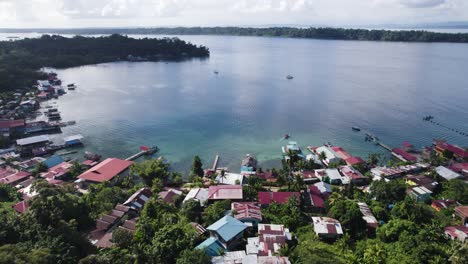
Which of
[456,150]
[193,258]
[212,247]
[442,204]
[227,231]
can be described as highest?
[193,258]

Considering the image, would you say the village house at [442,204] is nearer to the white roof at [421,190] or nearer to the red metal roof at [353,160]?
the white roof at [421,190]

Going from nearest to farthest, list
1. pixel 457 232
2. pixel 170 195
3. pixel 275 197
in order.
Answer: pixel 457 232 → pixel 275 197 → pixel 170 195

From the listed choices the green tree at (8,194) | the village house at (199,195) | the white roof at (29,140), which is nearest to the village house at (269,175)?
the village house at (199,195)

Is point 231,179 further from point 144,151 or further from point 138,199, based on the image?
point 144,151

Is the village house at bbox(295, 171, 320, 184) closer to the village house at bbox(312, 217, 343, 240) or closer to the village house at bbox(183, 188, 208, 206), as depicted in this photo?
the village house at bbox(312, 217, 343, 240)

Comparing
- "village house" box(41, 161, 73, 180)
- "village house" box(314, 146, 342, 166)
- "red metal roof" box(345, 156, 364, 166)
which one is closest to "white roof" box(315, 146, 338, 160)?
"village house" box(314, 146, 342, 166)

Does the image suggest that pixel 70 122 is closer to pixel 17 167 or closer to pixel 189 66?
pixel 17 167

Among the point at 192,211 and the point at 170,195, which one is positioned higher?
the point at 192,211

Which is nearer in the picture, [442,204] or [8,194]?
[442,204]

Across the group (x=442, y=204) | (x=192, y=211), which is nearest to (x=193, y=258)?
(x=192, y=211)
